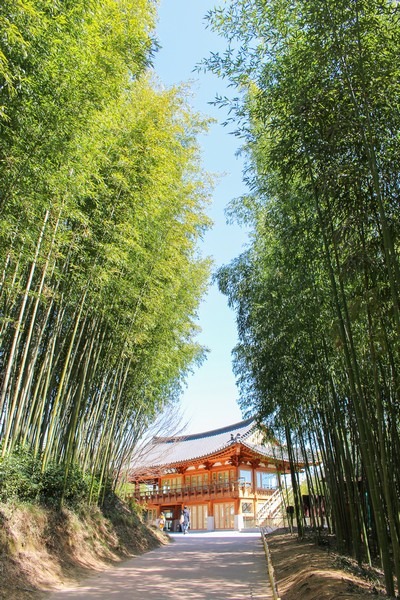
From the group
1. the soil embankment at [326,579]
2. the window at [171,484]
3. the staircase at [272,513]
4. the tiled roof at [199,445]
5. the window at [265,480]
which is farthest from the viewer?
the window at [171,484]

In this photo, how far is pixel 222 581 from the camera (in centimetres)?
496

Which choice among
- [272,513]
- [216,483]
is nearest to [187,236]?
[272,513]

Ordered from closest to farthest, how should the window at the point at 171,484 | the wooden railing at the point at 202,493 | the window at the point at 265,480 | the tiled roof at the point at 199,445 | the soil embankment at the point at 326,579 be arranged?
the soil embankment at the point at 326,579 → the wooden railing at the point at 202,493 → the window at the point at 265,480 → the tiled roof at the point at 199,445 → the window at the point at 171,484

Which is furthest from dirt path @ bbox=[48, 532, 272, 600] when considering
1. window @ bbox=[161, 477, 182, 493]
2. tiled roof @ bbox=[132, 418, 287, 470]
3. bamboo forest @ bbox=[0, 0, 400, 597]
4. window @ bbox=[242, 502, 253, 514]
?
window @ bbox=[161, 477, 182, 493]

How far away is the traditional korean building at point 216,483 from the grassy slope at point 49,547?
10490mm

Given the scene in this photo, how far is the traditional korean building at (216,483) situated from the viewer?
56.9 feet

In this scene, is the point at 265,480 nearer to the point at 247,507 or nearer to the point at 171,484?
the point at 247,507

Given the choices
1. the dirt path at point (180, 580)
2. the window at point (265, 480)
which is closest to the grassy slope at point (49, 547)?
the dirt path at point (180, 580)

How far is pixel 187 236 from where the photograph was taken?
7.26 m

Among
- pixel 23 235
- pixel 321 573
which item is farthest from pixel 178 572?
pixel 23 235

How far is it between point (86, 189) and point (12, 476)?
320cm

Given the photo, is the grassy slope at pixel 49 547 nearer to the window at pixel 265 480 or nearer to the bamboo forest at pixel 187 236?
the bamboo forest at pixel 187 236

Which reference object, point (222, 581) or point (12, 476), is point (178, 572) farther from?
point (12, 476)

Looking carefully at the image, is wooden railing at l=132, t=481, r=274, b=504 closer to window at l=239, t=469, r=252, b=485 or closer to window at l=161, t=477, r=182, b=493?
window at l=239, t=469, r=252, b=485
